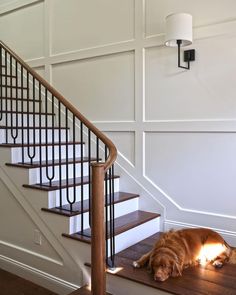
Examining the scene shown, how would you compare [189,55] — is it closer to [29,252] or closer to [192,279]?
[192,279]

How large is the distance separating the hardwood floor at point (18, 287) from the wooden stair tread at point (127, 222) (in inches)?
22.4

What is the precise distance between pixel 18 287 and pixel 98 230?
3.88 feet

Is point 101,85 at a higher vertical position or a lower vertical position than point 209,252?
higher

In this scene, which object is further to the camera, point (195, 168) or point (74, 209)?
point (195, 168)

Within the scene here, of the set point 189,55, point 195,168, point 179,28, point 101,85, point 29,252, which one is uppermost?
point 179,28

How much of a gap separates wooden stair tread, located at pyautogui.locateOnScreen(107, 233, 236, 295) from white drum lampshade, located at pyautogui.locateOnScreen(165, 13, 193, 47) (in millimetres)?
1887

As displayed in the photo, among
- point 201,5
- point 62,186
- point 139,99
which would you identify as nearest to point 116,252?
point 62,186

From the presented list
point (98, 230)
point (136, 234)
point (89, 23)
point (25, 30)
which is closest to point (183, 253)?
point (136, 234)

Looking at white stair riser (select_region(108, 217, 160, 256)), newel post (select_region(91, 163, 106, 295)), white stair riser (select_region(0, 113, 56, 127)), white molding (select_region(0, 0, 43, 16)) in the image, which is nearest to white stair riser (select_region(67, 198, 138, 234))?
white stair riser (select_region(108, 217, 160, 256))

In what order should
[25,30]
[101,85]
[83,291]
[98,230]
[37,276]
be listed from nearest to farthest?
[98,230], [83,291], [37,276], [101,85], [25,30]

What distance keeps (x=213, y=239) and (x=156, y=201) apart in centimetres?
82

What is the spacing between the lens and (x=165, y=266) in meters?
2.37

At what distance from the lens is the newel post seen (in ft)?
7.37

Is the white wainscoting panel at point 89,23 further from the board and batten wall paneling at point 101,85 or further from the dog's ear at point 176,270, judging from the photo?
the dog's ear at point 176,270
